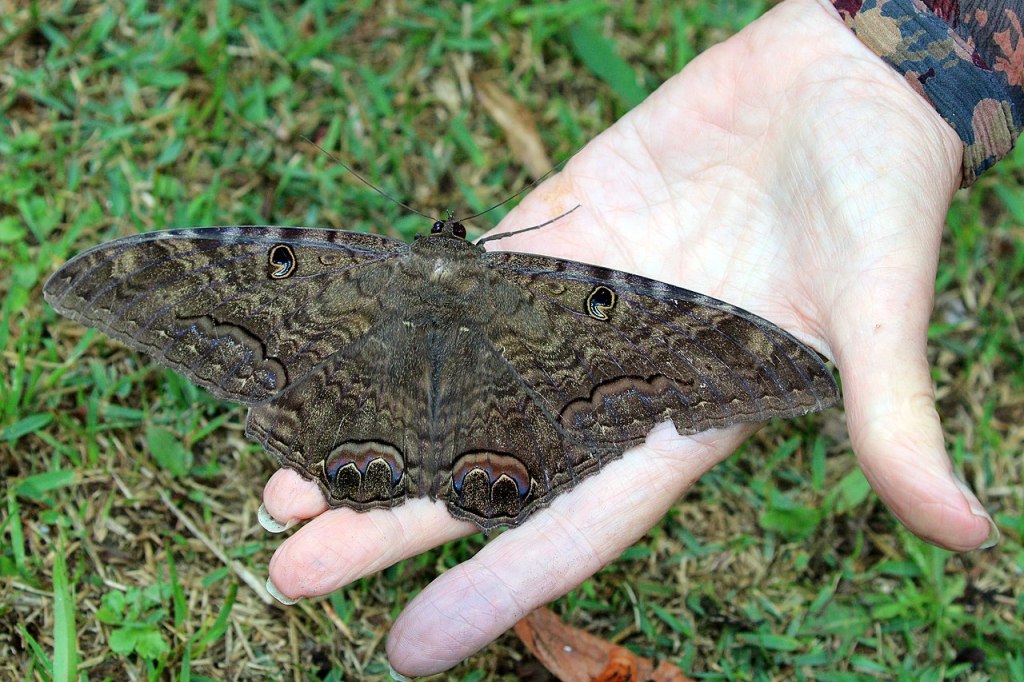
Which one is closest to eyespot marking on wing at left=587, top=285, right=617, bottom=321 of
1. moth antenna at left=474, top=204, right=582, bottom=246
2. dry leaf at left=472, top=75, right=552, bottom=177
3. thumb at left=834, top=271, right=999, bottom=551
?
moth antenna at left=474, top=204, right=582, bottom=246

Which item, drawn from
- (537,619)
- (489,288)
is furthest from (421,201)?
(537,619)

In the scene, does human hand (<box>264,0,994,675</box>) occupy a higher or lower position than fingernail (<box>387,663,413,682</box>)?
higher

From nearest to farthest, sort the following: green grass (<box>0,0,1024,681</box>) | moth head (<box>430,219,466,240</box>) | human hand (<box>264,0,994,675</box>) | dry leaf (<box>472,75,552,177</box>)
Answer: human hand (<box>264,0,994,675</box>)
moth head (<box>430,219,466,240</box>)
green grass (<box>0,0,1024,681</box>)
dry leaf (<box>472,75,552,177</box>)

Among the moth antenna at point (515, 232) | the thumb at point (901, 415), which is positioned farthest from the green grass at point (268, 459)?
the thumb at point (901, 415)

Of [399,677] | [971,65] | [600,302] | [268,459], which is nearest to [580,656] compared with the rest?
[399,677]

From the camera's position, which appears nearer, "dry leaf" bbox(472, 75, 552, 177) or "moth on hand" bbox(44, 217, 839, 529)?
"moth on hand" bbox(44, 217, 839, 529)

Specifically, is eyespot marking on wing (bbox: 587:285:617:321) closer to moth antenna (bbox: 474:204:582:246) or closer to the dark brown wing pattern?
moth antenna (bbox: 474:204:582:246)
